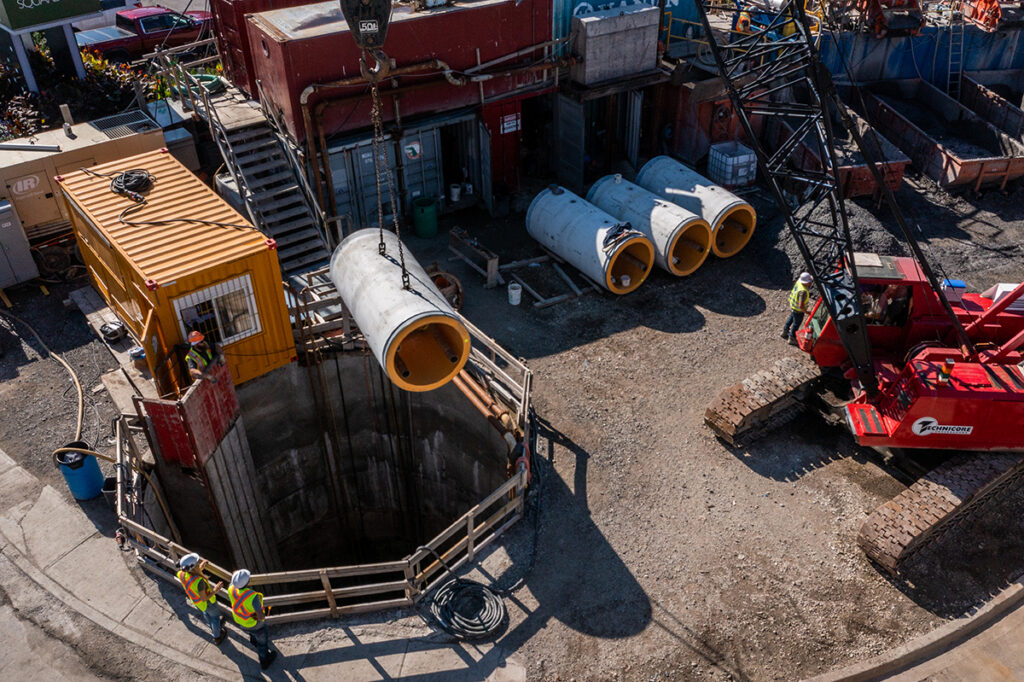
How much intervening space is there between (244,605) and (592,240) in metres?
12.8

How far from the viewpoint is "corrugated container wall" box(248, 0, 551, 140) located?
20625 millimetres

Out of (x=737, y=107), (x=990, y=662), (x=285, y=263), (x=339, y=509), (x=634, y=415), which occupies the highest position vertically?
(x=737, y=107)

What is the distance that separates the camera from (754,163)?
25.1 m

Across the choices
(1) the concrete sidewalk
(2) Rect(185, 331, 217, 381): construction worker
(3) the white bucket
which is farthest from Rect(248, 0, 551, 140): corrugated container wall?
(1) the concrete sidewalk

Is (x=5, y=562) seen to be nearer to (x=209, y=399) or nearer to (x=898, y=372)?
(x=209, y=399)

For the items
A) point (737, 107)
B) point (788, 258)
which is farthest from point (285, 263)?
point (788, 258)

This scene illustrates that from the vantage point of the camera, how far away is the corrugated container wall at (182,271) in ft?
48.8

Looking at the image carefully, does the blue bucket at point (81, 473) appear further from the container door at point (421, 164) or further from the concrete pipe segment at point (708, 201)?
the concrete pipe segment at point (708, 201)

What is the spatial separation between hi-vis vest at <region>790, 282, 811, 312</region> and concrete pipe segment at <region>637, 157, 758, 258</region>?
372cm

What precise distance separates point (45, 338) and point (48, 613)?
Answer: 8.50 metres

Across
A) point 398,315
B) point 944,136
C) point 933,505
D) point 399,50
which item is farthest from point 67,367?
point 944,136

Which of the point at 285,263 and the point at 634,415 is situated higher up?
the point at 285,263

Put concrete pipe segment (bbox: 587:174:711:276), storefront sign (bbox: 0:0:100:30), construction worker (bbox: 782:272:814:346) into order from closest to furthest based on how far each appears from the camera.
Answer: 1. construction worker (bbox: 782:272:814:346)
2. concrete pipe segment (bbox: 587:174:711:276)
3. storefront sign (bbox: 0:0:100:30)

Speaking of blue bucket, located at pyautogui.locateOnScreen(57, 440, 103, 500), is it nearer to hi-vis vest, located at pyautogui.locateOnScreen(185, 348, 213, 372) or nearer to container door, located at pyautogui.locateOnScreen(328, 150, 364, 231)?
hi-vis vest, located at pyautogui.locateOnScreen(185, 348, 213, 372)
